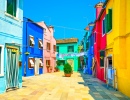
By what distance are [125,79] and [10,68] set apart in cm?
604

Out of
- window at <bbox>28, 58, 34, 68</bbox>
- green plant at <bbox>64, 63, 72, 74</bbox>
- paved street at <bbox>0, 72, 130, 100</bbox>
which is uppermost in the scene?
window at <bbox>28, 58, 34, 68</bbox>

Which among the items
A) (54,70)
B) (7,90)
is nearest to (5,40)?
(7,90)

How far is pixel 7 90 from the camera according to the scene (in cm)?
964

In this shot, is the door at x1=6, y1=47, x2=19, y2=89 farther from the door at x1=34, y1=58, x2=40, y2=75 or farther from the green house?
the green house

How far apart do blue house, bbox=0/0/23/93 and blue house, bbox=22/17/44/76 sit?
27.4 ft

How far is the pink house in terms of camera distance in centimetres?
2680

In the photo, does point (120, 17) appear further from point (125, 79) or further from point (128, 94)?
point (128, 94)

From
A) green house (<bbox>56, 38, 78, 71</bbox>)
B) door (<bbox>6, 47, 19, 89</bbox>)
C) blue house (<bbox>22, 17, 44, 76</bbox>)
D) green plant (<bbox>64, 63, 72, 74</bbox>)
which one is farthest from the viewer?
green house (<bbox>56, 38, 78, 71</bbox>)

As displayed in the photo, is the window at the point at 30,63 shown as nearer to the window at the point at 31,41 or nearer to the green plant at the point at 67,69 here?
the window at the point at 31,41

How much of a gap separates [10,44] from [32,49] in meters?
12.0

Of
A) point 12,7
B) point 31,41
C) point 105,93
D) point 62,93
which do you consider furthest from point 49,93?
point 31,41

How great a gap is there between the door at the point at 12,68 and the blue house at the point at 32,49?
9.04 meters

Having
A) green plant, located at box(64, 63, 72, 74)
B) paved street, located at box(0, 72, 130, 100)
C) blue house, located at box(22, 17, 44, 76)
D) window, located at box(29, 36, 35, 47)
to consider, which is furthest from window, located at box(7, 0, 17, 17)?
green plant, located at box(64, 63, 72, 74)

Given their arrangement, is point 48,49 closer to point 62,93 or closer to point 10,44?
point 10,44
